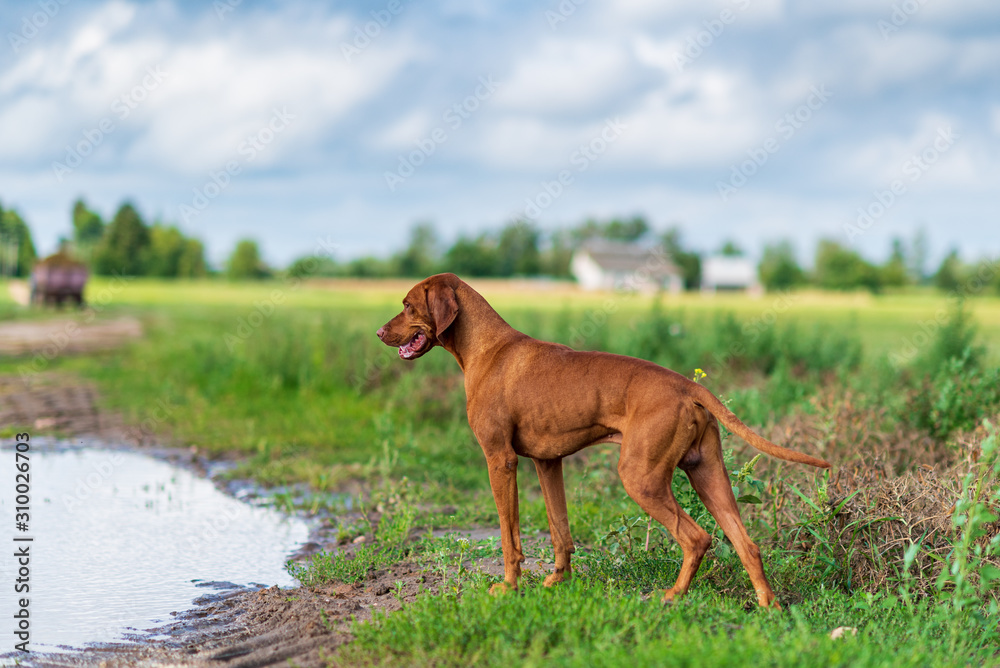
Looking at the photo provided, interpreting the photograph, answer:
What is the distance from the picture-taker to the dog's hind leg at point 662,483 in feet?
15.6

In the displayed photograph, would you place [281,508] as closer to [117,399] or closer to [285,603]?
[285,603]

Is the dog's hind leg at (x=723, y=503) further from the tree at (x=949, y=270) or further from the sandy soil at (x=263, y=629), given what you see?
the tree at (x=949, y=270)

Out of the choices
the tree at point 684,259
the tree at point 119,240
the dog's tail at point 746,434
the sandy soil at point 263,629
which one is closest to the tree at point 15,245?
the tree at point 119,240

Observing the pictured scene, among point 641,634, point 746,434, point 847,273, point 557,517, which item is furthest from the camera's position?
point 847,273

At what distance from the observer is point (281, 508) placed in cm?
827

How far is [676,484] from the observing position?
5.62m

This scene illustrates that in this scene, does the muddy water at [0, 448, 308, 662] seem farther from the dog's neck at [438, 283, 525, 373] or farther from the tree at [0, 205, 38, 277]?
the tree at [0, 205, 38, 277]

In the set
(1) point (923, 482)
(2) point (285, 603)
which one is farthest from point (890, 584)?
(2) point (285, 603)

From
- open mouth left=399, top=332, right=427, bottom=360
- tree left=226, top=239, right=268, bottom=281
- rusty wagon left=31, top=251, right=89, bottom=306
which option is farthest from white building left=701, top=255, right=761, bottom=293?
open mouth left=399, top=332, right=427, bottom=360

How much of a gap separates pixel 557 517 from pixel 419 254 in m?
74.2

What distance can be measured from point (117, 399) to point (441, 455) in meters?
6.55

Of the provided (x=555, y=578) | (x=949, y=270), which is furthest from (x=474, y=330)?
(x=949, y=270)

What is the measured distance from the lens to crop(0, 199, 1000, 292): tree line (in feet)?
186

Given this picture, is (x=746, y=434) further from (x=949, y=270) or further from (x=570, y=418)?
(x=949, y=270)
